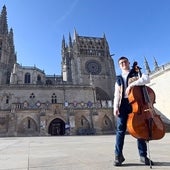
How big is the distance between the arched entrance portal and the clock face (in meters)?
20.8

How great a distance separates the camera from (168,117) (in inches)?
1265

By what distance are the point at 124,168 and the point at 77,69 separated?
48.8m

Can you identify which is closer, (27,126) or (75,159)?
(75,159)

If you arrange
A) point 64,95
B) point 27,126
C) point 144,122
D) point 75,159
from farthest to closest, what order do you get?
point 64,95 < point 27,126 < point 75,159 < point 144,122

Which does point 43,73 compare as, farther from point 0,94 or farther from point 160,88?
point 160,88

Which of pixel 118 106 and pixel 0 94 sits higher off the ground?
pixel 0 94

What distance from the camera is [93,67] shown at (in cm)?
5344

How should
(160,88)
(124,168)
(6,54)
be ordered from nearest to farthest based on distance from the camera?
(124,168)
(160,88)
(6,54)

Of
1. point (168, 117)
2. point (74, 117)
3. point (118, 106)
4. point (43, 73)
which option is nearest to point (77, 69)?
point (43, 73)

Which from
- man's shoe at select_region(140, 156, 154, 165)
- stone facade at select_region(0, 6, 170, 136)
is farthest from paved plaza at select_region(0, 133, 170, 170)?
stone facade at select_region(0, 6, 170, 136)

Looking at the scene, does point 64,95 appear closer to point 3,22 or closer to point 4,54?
point 4,54

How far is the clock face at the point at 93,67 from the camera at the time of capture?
52.6m

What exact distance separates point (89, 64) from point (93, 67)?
4.55 feet

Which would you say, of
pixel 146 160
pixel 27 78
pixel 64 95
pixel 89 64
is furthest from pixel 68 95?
pixel 146 160
